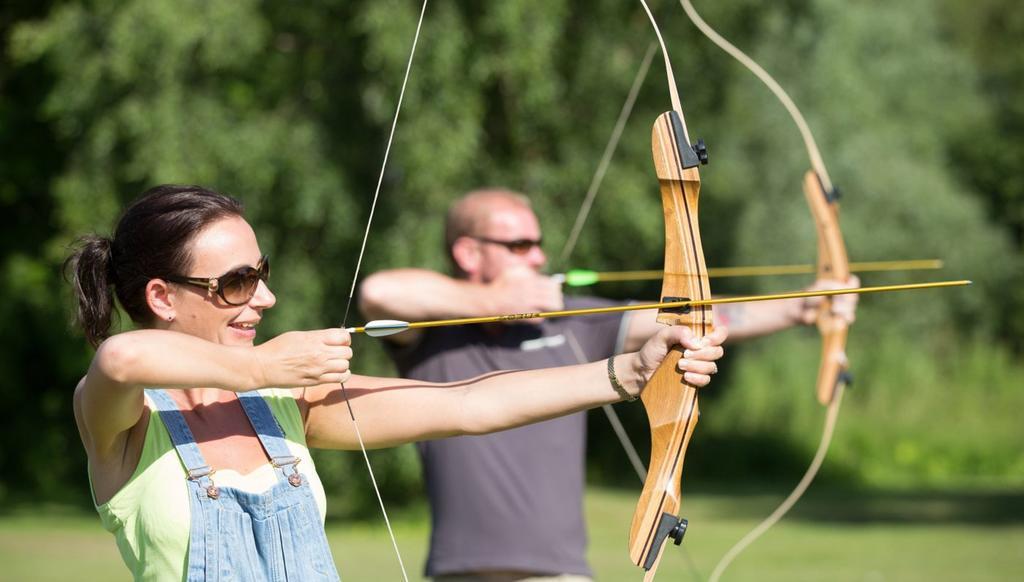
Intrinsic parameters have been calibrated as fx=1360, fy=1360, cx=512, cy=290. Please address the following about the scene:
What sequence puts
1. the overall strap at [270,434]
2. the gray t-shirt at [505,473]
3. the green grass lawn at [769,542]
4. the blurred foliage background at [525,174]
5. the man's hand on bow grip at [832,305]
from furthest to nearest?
the blurred foliage background at [525,174], the green grass lawn at [769,542], the man's hand on bow grip at [832,305], the gray t-shirt at [505,473], the overall strap at [270,434]

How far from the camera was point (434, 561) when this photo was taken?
323 centimetres

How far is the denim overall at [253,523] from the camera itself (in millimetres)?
1875

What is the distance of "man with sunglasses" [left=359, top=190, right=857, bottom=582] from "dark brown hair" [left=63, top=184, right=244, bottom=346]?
4.07 ft

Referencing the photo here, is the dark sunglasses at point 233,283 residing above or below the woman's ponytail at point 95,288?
above

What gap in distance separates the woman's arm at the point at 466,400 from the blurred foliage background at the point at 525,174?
636 centimetres

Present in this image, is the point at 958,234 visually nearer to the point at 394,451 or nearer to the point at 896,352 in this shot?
the point at 896,352

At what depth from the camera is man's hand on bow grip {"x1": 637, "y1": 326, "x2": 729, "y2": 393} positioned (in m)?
2.08

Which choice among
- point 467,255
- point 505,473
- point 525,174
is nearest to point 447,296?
point 467,255

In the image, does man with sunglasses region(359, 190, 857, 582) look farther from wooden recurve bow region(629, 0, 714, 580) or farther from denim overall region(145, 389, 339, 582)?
denim overall region(145, 389, 339, 582)

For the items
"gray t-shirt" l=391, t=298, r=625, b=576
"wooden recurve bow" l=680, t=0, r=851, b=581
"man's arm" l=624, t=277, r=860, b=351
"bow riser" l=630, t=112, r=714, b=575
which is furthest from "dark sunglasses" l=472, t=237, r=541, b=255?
"bow riser" l=630, t=112, r=714, b=575

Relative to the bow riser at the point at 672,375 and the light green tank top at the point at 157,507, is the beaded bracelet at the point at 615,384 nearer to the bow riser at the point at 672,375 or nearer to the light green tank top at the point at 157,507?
the bow riser at the point at 672,375

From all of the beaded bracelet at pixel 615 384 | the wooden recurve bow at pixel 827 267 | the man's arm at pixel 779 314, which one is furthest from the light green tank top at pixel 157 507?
the wooden recurve bow at pixel 827 267

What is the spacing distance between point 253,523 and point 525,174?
8.32 meters

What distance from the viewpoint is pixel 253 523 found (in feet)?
6.33
